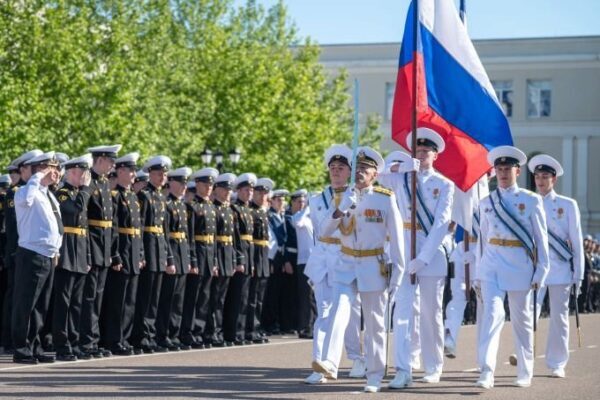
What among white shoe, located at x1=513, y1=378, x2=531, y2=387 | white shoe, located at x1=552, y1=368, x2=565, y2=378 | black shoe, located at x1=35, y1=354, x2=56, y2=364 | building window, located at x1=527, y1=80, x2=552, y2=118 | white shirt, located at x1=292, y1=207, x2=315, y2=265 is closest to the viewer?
white shoe, located at x1=513, y1=378, x2=531, y2=387

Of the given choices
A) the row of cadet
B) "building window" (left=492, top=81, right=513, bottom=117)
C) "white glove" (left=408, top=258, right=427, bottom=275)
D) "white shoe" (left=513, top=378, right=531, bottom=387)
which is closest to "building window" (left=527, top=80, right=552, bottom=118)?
"building window" (left=492, top=81, right=513, bottom=117)

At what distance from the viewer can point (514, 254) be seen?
14.4 meters

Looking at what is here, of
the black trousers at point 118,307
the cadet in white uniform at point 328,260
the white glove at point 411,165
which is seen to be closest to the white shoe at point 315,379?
the cadet in white uniform at point 328,260

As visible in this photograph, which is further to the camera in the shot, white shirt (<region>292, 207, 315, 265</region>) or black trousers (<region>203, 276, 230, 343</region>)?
white shirt (<region>292, 207, 315, 265</region>)

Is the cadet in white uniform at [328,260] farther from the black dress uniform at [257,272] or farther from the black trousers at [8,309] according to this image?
the black dress uniform at [257,272]

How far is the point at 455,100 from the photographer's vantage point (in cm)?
1593

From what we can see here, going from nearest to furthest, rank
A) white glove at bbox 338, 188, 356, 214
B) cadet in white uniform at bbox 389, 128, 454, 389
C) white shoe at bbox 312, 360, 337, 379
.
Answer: white glove at bbox 338, 188, 356, 214 < white shoe at bbox 312, 360, 337, 379 < cadet in white uniform at bbox 389, 128, 454, 389

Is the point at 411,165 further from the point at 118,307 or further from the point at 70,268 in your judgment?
the point at 118,307

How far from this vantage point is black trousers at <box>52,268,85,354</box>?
1609 centimetres

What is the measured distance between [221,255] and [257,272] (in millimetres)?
1132

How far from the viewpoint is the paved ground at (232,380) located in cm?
1285

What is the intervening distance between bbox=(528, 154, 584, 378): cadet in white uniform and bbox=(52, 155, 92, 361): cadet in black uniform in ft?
15.6

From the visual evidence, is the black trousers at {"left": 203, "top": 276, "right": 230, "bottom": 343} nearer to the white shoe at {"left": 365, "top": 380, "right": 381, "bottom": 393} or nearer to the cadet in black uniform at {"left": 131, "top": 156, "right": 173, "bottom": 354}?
the cadet in black uniform at {"left": 131, "top": 156, "right": 173, "bottom": 354}

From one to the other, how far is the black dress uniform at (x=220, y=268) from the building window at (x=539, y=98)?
52304mm
